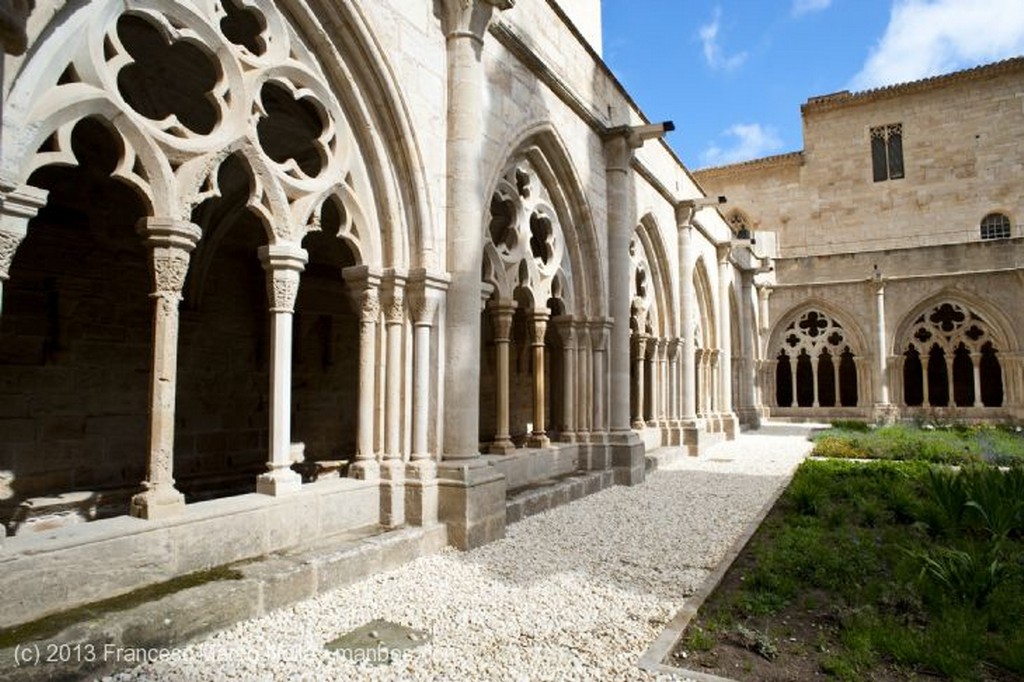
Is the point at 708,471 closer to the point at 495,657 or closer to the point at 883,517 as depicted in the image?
the point at 883,517

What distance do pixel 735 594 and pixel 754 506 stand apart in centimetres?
333

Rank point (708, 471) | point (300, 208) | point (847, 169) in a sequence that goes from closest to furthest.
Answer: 1. point (300, 208)
2. point (708, 471)
3. point (847, 169)

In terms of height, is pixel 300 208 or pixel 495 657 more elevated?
pixel 300 208

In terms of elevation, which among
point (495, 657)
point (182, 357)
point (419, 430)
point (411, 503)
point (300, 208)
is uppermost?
point (300, 208)

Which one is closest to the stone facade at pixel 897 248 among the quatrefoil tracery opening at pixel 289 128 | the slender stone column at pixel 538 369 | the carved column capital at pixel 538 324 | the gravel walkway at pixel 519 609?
the slender stone column at pixel 538 369

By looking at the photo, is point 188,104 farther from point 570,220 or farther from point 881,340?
point 881,340

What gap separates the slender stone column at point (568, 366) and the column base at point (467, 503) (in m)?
3.05

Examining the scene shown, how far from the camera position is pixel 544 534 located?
5.67 metres

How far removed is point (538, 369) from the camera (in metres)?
7.83

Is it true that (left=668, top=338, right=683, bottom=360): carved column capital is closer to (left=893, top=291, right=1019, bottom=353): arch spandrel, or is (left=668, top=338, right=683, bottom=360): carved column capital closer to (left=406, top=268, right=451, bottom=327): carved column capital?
(left=406, top=268, right=451, bottom=327): carved column capital

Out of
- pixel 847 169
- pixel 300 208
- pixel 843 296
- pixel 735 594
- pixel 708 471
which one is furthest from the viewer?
pixel 847 169

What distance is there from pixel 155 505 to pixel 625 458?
6.04 m

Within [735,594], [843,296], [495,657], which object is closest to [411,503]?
[495,657]

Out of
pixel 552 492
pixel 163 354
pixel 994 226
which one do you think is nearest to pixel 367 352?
pixel 163 354
